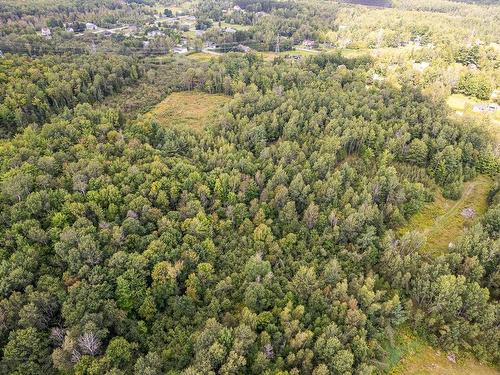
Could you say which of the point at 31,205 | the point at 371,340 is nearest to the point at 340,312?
the point at 371,340

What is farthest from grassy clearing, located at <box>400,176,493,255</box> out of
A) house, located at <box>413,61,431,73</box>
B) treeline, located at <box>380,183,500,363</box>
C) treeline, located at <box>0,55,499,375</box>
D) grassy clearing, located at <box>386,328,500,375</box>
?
house, located at <box>413,61,431,73</box>

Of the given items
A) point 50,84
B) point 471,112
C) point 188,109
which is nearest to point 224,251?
point 188,109

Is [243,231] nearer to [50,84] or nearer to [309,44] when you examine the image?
[50,84]

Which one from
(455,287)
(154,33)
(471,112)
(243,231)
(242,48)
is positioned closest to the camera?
(455,287)

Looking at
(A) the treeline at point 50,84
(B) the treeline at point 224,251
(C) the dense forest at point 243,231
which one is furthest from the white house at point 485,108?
(A) the treeline at point 50,84

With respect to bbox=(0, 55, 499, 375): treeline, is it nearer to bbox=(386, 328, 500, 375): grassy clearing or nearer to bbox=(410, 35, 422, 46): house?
bbox=(386, 328, 500, 375): grassy clearing

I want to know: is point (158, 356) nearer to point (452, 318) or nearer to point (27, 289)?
point (27, 289)
